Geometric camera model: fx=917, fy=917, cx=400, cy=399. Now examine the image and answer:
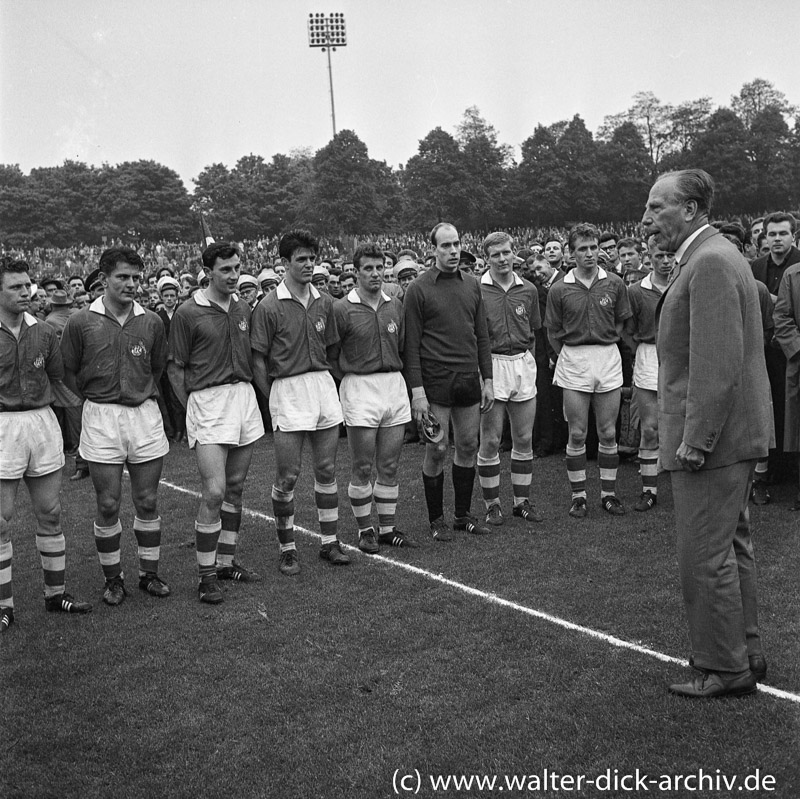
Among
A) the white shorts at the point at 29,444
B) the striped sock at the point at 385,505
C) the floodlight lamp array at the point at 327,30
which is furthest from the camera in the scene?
the floodlight lamp array at the point at 327,30

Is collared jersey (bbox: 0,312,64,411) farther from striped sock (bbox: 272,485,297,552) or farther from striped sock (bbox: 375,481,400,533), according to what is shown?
striped sock (bbox: 375,481,400,533)

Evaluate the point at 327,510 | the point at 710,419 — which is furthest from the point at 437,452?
the point at 710,419

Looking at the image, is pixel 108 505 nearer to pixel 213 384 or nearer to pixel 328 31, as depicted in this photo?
pixel 213 384

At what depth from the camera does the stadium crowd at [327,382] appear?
669 centimetres

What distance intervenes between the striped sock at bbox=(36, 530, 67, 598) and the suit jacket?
4.44 meters

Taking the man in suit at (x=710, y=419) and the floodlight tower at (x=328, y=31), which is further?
the floodlight tower at (x=328, y=31)

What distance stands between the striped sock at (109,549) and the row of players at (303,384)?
11 millimetres

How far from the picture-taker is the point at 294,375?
7355mm

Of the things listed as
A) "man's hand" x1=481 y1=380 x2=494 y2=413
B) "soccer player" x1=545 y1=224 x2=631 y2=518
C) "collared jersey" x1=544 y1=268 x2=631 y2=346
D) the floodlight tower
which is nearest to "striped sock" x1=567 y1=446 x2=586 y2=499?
"soccer player" x1=545 y1=224 x2=631 y2=518

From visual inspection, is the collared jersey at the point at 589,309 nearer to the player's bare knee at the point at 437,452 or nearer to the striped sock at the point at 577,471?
the striped sock at the point at 577,471

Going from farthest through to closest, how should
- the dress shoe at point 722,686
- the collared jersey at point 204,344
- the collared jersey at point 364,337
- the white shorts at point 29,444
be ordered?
1. the collared jersey at point 364,337
2. the collared jersey at point 204,344
3. the white shorts at point 29,444
4. the dress shoe at point 722,686

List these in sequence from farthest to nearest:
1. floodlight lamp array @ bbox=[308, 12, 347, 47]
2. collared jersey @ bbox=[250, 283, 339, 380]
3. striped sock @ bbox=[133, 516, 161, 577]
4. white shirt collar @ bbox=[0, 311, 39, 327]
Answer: floodlight lamp array @ bbox=[308, 12, 347, 47], collared jersey @ bbox=[250, 283, 339, 380], striped sock @ bbox=[133, 516, 161, 577], white shirt collar @ bbox=[0, 311, 39, 327]

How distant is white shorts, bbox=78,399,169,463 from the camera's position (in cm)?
669

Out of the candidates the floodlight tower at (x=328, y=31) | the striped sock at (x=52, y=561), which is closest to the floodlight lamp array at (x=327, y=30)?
the floodlight tower at (x=328, y=31)
